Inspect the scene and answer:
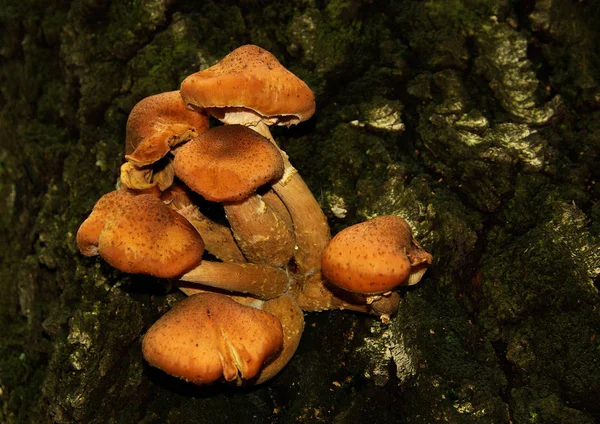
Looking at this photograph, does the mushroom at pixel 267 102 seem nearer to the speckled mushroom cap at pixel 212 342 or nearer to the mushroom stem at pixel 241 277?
the mushroom stem at pixel 241 277

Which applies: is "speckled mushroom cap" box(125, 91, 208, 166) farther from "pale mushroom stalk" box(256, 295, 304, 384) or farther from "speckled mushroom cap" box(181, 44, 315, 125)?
"pale mushroom stalk" box(256, 295, 304, 384)

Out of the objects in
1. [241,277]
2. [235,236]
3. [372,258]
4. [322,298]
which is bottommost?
[322,298]

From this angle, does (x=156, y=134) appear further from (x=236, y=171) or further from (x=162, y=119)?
(x=236, y=171)

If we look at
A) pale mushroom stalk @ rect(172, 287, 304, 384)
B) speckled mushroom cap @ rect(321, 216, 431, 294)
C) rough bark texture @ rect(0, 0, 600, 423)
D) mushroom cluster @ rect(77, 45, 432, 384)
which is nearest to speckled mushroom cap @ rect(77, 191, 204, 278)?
mushroom cluster @ rect(77, 45, 432, 384)

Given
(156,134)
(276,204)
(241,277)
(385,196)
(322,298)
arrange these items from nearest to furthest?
(156,134), (241,277), (322,298), (276,204), (385,196)

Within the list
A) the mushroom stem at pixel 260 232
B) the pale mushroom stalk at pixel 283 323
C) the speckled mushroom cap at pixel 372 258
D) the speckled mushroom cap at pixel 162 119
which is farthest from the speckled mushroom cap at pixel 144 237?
the speckled mushroom cap at pixel 372 258

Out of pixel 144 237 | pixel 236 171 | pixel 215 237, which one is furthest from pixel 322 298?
pixel 144 237

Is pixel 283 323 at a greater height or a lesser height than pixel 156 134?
lesser
